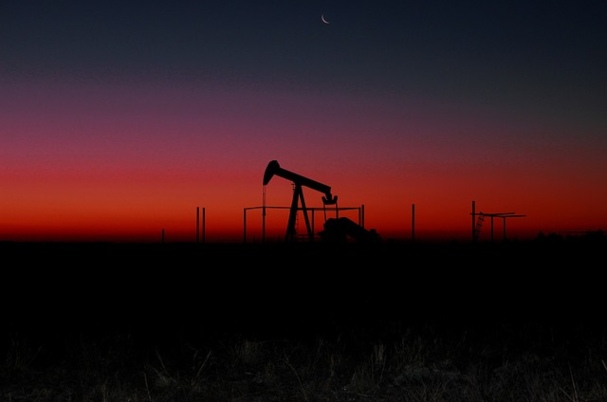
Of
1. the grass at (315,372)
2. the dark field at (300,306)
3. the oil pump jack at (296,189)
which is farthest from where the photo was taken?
the oil pump jack at (296,189)

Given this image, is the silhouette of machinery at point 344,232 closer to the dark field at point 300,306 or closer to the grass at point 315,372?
the dark field at point 300,306

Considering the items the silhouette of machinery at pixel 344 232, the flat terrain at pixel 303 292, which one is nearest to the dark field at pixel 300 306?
the flat terrain at pixel 303 292

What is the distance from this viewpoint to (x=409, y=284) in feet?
63.2

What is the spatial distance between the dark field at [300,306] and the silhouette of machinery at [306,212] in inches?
163

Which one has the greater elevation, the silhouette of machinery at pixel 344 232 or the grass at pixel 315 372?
the silhouette of machinery at pixel 344 232

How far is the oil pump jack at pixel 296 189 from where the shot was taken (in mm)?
32188

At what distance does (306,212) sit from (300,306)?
1761cm

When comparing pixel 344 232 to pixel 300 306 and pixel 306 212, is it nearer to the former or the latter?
pixel 306 212

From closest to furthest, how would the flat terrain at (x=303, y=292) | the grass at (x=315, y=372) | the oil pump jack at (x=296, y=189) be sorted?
the grass at (x=315, y=372) → the flat terrain at (x=303, y=292) → the oil pump jack at (x=296, y=189)

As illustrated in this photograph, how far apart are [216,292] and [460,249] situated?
1887 cm

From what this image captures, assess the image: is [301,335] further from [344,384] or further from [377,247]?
[377,247]

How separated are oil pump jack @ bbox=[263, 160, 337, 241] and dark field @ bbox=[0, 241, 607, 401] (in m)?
4.09

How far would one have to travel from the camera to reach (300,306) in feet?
48.7

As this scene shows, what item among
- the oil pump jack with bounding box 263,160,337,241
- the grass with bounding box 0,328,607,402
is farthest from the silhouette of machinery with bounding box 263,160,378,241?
the grass with bounding box 0,328,607,402
